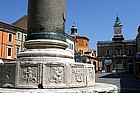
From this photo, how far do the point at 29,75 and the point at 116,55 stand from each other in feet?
174

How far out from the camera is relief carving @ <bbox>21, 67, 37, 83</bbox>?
354 centimetres

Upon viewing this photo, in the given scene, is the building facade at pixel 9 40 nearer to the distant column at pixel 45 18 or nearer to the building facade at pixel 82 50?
the building facade at pixel 82 50

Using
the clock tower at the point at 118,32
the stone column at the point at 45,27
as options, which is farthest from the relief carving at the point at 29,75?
the clock tower at the point at 118,32

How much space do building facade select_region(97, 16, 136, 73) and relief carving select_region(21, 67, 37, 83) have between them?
166 feet

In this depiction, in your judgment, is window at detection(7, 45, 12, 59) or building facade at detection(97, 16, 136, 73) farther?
building facade at detection(97, 16, 136, 73)

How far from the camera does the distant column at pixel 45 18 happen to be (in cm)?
426

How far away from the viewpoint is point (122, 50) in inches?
2117

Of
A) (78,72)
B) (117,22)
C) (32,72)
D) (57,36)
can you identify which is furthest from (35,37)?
(117,22)

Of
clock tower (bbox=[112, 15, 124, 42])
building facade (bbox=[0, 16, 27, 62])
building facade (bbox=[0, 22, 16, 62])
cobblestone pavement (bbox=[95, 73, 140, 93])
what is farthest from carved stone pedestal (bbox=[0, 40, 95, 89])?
clock tower (bbox=[112, 15, 124, 42])

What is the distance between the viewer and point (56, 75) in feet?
11.7

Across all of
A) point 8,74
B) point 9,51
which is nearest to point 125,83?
point 8,74

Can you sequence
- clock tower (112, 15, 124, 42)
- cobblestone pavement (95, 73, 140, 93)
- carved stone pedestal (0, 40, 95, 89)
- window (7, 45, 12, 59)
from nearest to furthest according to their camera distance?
1. carved stone pedestal (0, 40, 95, 89)
2. cobblestone pavement (95, 73, 140, 93)
3. window (7, 45, 12, 59)
4. clock tower (112, 15, 124, 42)

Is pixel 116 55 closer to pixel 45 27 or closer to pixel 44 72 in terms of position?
pixel 45 27

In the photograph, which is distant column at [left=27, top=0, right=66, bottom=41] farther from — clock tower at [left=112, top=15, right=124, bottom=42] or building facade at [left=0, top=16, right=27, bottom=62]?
clock tower at [left=112, top=15, right=124, bottom=42]
